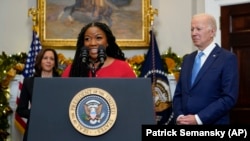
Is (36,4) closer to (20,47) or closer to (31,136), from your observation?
(20,47)

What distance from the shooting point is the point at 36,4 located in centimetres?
586

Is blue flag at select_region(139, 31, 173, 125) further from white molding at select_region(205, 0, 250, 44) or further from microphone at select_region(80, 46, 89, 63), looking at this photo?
microphone at select_region(80, 46, 89, 63)

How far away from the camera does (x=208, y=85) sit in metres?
2.69

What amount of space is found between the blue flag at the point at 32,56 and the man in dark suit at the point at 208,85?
2945 millimetres

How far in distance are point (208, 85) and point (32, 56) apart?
3.25 meters

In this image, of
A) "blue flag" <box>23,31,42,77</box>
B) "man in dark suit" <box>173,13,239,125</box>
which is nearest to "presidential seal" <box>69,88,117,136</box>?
"man in dark suit" <box>173,13,239,125</box>

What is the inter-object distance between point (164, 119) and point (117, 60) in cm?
323

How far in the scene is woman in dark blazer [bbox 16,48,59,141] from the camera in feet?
13.1

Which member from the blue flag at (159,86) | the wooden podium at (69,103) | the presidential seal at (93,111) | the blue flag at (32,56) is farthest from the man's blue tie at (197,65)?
the blue flag at (32,56)

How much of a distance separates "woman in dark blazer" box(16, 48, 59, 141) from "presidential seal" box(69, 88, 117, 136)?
244 cm

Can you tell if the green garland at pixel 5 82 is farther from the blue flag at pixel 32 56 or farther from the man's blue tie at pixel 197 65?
the man's blue tie at pixel 197 65

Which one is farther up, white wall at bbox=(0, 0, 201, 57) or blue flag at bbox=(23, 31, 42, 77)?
white wall at bbox=(0, 0, 201, 57)

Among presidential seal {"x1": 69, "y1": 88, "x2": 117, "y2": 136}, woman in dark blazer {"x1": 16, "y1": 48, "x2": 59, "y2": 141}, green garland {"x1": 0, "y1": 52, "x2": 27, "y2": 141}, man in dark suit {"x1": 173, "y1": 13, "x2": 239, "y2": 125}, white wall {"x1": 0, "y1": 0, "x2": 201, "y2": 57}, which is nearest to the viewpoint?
presidential seal {"x1": 69, "y1": 88, "x2": 117, "y2": 136}

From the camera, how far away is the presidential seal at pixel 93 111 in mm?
1605
